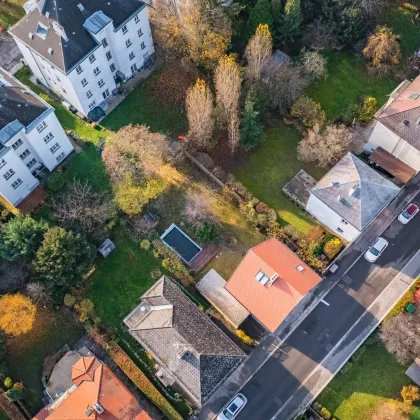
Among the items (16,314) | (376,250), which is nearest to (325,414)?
(376,250)

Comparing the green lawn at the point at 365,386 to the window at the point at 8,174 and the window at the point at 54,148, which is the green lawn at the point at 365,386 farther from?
the window at the point at 8,174

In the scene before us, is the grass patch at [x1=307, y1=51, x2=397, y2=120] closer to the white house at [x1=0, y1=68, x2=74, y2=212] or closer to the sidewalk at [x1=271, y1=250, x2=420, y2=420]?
the sidewalk at [x1=271, y1=250, x2=420, y2=420]

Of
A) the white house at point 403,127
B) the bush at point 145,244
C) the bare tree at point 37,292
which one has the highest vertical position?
the white house at point 403,127

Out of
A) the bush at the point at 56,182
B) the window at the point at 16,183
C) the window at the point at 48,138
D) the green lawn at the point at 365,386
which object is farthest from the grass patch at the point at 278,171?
the window at the point at 16,183

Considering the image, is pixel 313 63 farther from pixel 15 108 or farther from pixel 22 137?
pixel 22 137

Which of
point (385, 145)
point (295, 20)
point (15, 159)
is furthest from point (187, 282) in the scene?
point (295, 20)

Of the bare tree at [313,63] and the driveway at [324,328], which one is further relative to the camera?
the bare tree at [313,63]

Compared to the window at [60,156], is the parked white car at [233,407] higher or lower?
lower
